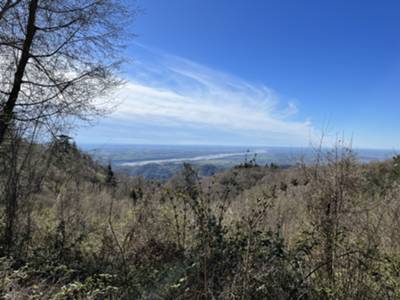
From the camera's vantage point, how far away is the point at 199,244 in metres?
4.10

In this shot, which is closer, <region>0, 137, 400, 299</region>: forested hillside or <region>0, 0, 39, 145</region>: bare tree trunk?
→ <region>0, 137, 400, 299</region>: forested hillside

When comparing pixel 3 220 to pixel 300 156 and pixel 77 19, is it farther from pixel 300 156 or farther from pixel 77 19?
pixel 300 156

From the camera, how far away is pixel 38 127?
5.83m

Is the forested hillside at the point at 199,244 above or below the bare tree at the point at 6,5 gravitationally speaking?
below

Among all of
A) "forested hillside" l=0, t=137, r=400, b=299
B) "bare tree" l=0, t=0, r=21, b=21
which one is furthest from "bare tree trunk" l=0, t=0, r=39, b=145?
"forested hillside" l=0, t=137, r=400, b=299

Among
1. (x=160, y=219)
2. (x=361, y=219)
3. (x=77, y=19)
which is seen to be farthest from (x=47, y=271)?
(x=77, y=19)

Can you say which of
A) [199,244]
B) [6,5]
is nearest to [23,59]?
[6,5]

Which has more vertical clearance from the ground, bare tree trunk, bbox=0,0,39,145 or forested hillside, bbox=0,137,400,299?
bare tree trunk, bbox=0,0,39,145

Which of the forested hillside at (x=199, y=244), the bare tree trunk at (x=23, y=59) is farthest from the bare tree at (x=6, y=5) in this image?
the forested hillside at (x=199, y=244)

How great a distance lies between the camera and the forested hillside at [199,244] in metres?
3.13

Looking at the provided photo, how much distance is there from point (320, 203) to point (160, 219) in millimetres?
2971

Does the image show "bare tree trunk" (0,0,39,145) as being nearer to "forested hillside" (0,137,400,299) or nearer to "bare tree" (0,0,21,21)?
"bare tree" (0,0,21,21)

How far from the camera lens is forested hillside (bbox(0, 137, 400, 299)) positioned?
3131 mm

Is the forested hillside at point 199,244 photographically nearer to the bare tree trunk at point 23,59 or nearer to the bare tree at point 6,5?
the bare tree trunk at point 23,59
